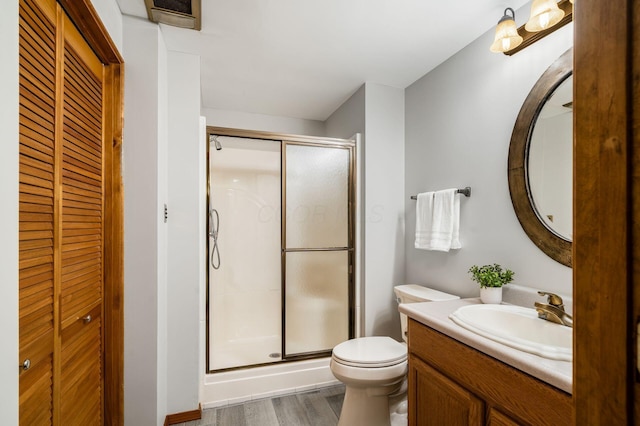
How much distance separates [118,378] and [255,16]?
203 centimetres

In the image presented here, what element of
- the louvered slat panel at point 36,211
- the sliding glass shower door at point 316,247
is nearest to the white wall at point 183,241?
the sliding glass shower door at point 316,247

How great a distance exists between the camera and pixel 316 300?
256cm

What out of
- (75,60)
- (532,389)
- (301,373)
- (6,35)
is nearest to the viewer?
(6,35)

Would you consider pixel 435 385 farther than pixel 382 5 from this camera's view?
No

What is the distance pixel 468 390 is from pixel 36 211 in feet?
5.23

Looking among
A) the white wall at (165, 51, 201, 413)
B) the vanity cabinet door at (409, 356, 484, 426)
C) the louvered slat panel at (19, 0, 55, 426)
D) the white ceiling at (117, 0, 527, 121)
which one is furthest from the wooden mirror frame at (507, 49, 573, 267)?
the louvered slat panel at (19, 0, 55, 426)

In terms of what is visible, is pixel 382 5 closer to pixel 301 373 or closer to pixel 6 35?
pixel 6 35

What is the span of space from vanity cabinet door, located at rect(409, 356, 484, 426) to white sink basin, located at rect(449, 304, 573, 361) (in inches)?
9.6

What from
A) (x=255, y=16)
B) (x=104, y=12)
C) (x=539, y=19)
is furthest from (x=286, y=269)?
(x=539, y=19)

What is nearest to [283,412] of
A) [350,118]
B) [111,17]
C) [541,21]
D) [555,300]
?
[555,300]

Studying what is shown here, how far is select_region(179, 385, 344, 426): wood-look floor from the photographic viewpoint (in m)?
1.95

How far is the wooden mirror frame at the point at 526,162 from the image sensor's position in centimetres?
140

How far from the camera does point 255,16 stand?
1699mm

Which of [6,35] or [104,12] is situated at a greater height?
[104,12]
